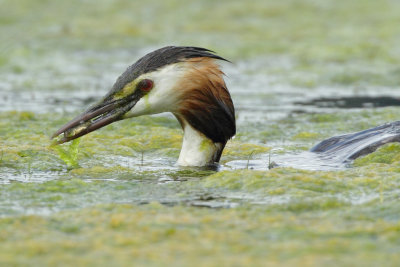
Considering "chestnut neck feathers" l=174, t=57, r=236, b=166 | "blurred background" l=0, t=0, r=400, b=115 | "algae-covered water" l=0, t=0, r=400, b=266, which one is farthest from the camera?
"blurred background" l=0, t=0, r=400, b=115

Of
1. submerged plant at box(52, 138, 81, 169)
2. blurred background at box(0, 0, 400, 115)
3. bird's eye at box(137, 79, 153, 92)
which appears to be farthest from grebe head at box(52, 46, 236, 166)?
blurred background at box(0, 0, 400, 115)

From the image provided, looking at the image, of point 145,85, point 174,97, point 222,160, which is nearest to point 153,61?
point 145,85

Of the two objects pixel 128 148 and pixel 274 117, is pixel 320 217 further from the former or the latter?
pixel 274 117

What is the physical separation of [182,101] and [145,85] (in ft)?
1.16

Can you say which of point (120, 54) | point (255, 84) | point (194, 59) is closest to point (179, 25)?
point (120, 54)

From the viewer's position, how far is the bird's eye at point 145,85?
21.9ft

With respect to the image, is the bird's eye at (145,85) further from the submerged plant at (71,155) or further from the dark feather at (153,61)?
the submerged plant at (71,155)

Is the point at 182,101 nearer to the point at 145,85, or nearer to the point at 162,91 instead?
the point at 162,91

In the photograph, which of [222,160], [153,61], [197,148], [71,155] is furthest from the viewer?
[222,160]

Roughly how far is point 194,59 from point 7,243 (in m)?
2.73

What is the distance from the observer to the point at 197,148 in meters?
7.02

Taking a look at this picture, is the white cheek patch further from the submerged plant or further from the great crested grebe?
the submerged plant

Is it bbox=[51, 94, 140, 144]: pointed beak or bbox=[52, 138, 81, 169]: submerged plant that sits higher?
bbox=[51, 94, 140, 144]: pointed beak

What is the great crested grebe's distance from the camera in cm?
670
